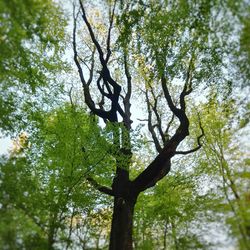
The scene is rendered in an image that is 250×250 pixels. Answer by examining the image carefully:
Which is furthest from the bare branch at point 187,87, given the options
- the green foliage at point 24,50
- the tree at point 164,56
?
the green foliage at point 24,50

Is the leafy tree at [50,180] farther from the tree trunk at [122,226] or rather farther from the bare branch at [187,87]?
the bare branch at [187,87]

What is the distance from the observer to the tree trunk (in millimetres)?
12932

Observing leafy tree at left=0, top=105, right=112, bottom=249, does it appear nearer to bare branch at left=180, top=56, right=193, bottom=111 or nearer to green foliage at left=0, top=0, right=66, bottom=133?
green foliage at left=0, top=0, right=66, bottom=133

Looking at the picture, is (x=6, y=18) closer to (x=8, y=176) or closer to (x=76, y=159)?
(x=8, y=176)

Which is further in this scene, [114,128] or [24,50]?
[114,128]

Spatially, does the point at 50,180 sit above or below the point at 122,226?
above

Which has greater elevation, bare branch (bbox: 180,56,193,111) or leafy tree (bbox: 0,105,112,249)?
bare branch (bbox: 180,56,193,111)

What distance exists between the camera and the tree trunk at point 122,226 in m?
12.9

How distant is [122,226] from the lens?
43.3 feet

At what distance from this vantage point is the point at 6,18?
8000mm

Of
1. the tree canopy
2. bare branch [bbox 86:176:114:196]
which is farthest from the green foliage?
bare branch [bbox 86:176:114:196]

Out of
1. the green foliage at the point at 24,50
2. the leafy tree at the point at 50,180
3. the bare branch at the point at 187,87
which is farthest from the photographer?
the bare branch at the point at 187,87

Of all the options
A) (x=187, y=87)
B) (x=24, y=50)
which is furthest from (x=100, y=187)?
(x=24, y=50)

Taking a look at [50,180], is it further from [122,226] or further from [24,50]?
[24,50]
